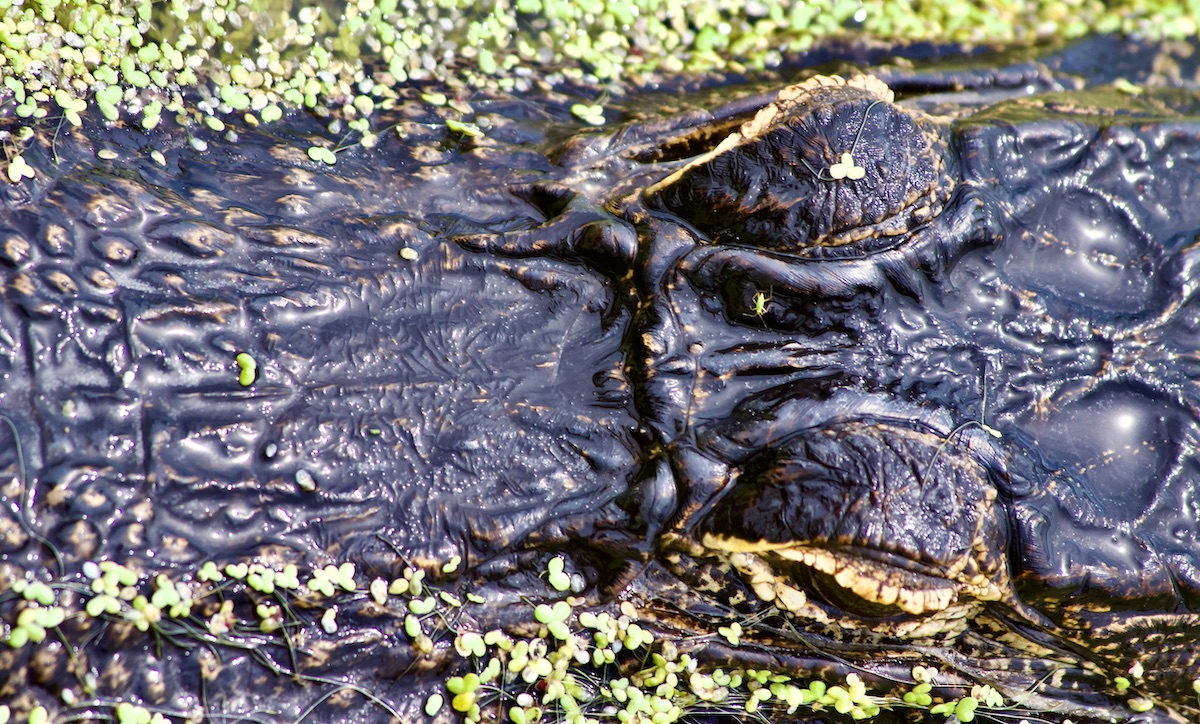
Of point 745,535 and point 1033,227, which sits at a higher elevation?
point 1033,227

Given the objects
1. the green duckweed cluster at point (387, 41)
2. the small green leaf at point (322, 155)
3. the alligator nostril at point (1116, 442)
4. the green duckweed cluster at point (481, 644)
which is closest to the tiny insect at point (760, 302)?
the alligator nostril at point (1116, 442)

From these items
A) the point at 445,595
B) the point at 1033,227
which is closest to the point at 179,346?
the point at 445,595

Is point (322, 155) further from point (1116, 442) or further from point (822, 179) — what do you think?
point (1116, 442)

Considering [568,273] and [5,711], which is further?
[568,273]

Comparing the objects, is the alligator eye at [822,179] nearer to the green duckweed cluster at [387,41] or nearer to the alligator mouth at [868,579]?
the alligator mouth at [868,579]

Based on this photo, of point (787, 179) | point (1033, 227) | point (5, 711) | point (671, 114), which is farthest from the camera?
point (671, 114)

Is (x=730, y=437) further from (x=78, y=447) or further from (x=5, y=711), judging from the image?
(x=5, y=711)

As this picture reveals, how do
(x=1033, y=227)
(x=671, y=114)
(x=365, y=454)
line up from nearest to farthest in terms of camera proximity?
1. (x=365, y=454)
2. (x=1033, y=227)
3. (x=671, y=114)

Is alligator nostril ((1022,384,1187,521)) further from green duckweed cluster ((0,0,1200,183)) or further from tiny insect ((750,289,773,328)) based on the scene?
green duckweed cluster ((0,0,1200,183))
